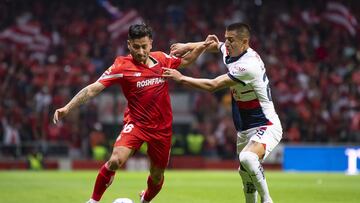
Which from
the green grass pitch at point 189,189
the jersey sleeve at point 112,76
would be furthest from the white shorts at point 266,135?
the green grass pitch at point 189,189

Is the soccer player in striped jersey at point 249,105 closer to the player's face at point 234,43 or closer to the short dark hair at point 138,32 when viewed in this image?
the player's face at point 234,43

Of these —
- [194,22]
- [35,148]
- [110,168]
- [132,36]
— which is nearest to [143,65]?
[132,36]

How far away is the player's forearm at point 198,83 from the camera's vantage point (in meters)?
9.65

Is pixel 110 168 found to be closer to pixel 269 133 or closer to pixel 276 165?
pixel 269 133

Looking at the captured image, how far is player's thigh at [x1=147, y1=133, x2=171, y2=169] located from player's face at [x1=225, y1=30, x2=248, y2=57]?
1382 mm

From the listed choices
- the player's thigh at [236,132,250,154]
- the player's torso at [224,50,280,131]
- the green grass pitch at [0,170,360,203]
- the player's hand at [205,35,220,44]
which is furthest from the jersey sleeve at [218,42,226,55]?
the green grass pitch at [0,170,360,203]

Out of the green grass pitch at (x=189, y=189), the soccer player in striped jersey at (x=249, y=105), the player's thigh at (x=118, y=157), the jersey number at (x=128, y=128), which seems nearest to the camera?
the player's thigh at (x=118, y=157)

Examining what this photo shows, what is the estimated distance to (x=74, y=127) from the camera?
26297 mm

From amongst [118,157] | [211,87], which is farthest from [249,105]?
[118,157]

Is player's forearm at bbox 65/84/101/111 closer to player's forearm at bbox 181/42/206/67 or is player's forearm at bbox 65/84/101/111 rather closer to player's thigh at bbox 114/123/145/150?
player's thigh at bbox 114/123/145/150

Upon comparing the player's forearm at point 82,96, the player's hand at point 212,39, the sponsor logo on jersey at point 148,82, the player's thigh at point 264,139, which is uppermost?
the player's hand at point 212,39

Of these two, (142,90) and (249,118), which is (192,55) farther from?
(249,118)

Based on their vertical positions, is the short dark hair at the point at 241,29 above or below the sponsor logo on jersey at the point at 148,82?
above

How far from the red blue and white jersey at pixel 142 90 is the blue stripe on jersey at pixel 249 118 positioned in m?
0.93
